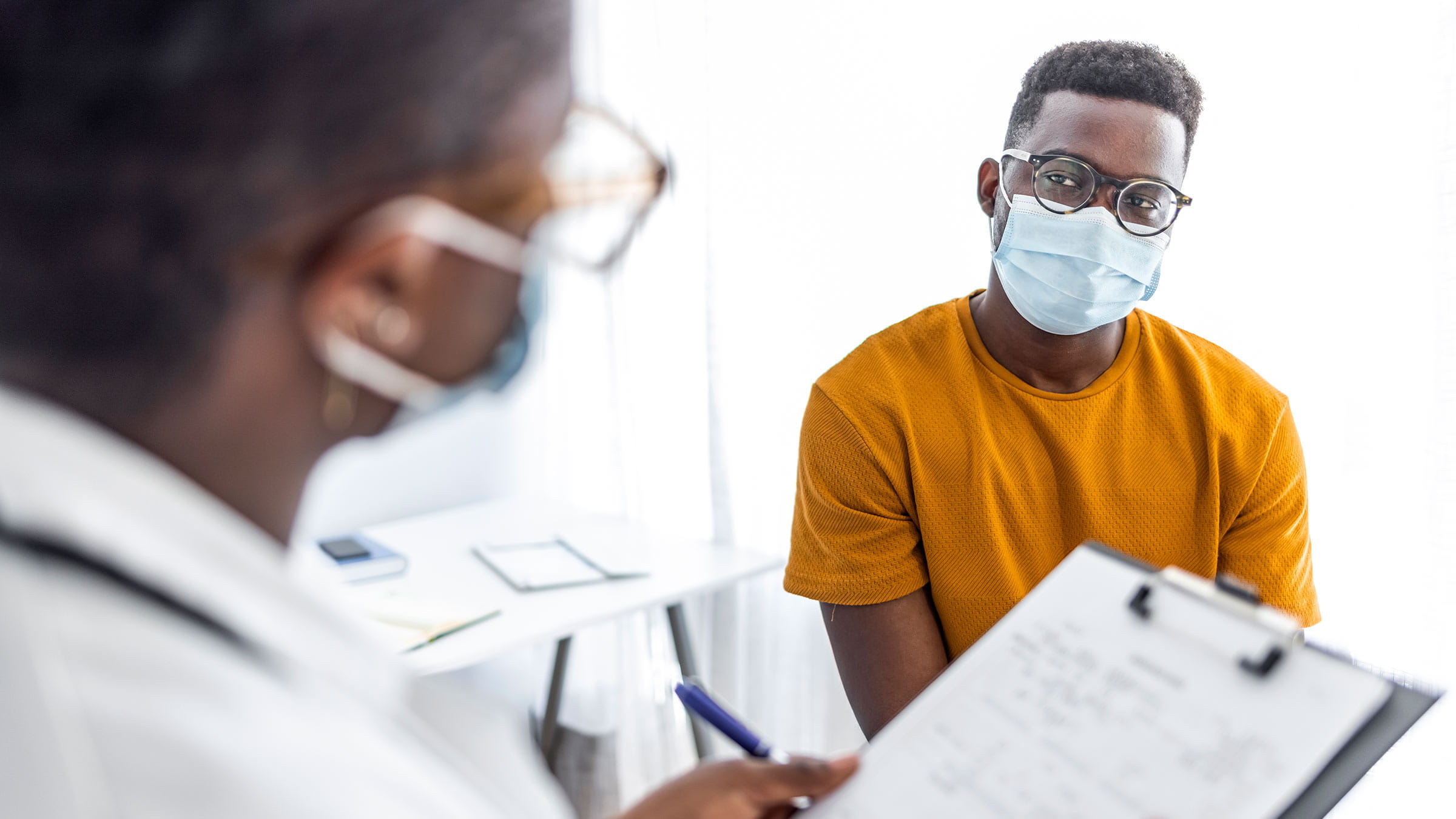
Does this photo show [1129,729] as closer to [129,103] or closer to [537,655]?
[129,103]

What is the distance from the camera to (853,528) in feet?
3.70

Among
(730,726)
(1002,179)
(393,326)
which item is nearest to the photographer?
(393,326)

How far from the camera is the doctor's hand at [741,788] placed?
25.1 inches

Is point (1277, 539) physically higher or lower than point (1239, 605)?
lower

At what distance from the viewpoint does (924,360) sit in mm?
1180

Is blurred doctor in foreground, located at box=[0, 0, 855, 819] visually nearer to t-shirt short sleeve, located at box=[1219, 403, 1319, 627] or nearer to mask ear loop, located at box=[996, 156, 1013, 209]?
mask ear loop, located at box=[996, 156, 1013, 209]

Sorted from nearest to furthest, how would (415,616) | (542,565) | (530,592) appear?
(415,616) → (530,592) → (542,565)

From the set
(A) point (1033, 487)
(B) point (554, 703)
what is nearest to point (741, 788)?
(A) point (1033, 487)

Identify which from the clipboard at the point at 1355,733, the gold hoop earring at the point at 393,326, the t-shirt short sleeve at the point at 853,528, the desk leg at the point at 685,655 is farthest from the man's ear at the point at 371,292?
the desk leg at the point at 685,655

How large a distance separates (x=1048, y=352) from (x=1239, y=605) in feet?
1.72

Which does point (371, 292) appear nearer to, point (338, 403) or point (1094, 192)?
point (338, 403)

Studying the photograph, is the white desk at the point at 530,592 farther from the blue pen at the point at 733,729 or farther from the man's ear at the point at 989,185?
the man's ear at the point at 989,185

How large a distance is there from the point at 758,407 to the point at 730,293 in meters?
0.23

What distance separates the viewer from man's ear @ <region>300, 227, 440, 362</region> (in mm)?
400
